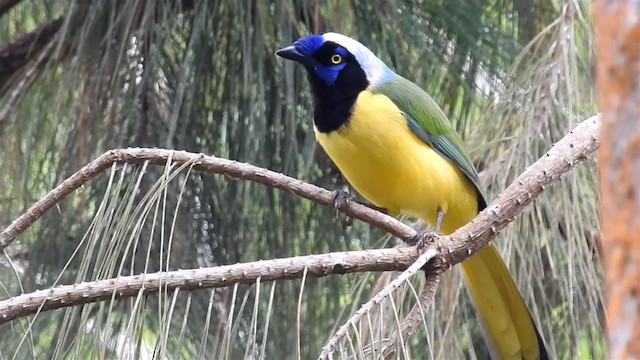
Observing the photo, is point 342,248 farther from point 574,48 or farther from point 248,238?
point 574,48

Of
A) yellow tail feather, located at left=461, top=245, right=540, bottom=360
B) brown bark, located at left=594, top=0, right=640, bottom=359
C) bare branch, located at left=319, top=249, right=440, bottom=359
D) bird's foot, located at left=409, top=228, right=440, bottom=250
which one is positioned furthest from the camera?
yellow tail feather, located at left=461, top=245, right=540, bottom=360

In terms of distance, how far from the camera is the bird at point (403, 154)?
1408 mm

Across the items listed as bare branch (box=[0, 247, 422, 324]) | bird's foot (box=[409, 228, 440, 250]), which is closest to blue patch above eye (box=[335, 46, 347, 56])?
bird's foot (box=[409, 228, 440, 250])

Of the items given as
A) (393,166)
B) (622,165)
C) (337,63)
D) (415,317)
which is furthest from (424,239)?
(622,165)

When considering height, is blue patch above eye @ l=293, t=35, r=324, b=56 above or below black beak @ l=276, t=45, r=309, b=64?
above

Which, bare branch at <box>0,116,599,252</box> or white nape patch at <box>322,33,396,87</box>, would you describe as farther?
white nape patch at <box>322,33,396,87</box>

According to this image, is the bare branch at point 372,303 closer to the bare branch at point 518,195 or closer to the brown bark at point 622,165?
the bare branch at point 518,195

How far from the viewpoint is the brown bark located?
0.79ft

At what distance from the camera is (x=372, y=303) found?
0.80 meters

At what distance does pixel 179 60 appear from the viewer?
1.66 m

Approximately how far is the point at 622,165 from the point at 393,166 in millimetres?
1305

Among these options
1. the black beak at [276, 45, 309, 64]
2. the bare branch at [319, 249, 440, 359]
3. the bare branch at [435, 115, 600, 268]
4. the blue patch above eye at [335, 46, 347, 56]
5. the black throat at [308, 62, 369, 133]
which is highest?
the blue patch above eye at [335, 46, 347, 56]

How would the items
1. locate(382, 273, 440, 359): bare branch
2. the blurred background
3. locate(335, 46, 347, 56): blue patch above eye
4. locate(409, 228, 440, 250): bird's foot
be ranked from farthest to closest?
1. locate(335, 46, 347, 56): blue patch above eye
2. the blurred background
3. locate(409, 228, 440, 250): bird's foot
4. locate(382, 273, 440, 359): bare branch

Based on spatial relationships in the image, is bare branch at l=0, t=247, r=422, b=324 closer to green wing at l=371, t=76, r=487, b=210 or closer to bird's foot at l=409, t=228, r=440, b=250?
bird's foot at l=409, t=228, r=440, b=250
